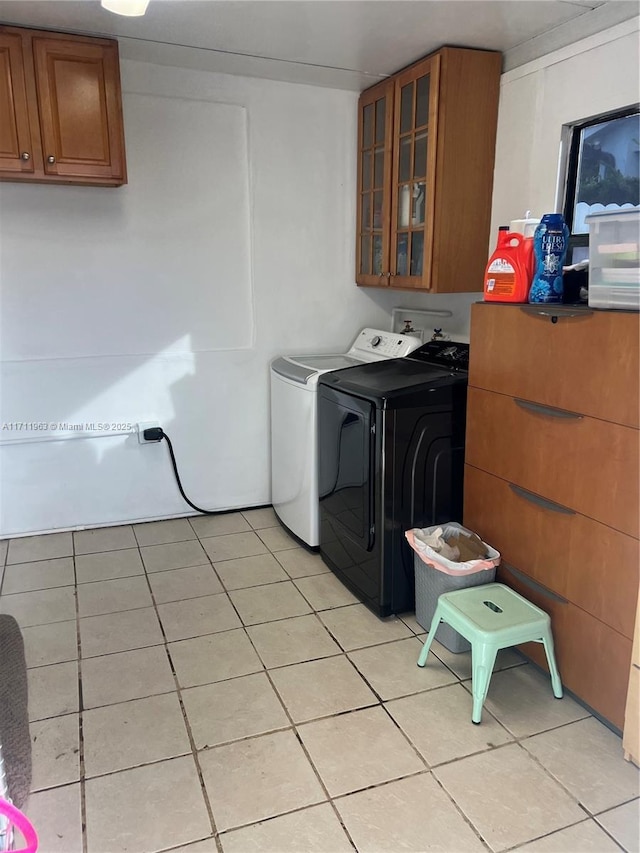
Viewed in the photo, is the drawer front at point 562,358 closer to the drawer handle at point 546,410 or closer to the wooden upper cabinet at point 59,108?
the drawer handle at point 546,410

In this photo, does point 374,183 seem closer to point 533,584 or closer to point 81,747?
point 533,584

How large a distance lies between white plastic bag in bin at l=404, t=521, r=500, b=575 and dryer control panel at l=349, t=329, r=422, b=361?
0.99 metres

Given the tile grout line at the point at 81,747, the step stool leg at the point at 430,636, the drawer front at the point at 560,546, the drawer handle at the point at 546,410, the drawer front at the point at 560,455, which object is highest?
the drawer handle at the point at 546,410

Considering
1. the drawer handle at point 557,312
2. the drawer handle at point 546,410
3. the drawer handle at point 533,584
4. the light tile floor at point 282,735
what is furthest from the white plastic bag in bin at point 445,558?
the drawer handle at point 557,312

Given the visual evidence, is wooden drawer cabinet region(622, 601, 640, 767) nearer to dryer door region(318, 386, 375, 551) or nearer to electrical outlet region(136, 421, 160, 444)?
dryer door region(318, 386, 375, 551)

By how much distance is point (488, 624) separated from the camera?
6.15 ft

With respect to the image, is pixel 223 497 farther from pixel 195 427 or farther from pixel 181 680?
pixel 181 680

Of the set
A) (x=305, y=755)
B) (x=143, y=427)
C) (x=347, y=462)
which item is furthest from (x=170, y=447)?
(x=305, y=755)

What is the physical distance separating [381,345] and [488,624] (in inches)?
65.1

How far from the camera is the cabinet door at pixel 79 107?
242 cm

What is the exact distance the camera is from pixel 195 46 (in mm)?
2604

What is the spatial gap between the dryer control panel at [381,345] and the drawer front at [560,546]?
883 mm

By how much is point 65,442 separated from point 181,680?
4.90ft

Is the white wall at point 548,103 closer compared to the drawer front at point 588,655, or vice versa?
the drawer front at point 588,655
